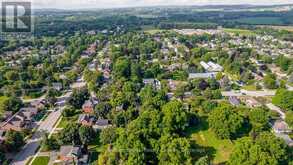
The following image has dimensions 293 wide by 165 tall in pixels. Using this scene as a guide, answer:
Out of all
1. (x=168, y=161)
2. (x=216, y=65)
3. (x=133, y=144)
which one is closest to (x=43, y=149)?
(x=133, y=144)

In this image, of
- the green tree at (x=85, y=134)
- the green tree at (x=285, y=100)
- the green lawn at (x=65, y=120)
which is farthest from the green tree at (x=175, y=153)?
the green tree at (x=285, y=100)

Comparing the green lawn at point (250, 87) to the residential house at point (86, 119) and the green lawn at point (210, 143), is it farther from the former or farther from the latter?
the residential house at point (86, 119)

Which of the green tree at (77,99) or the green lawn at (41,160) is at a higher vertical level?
the green tree at (77,99)

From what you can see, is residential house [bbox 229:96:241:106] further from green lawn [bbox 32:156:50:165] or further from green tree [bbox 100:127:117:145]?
green lawn [bbox 32:156:50:165]

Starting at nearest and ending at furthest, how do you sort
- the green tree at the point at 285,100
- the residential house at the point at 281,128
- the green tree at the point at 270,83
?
the residential house at the point at 281,128
the green tree at the point at 285,100
the green tree at the point at 270,83

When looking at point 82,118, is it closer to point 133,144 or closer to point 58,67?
point 133,144

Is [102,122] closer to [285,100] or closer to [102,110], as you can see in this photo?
[102,110]
